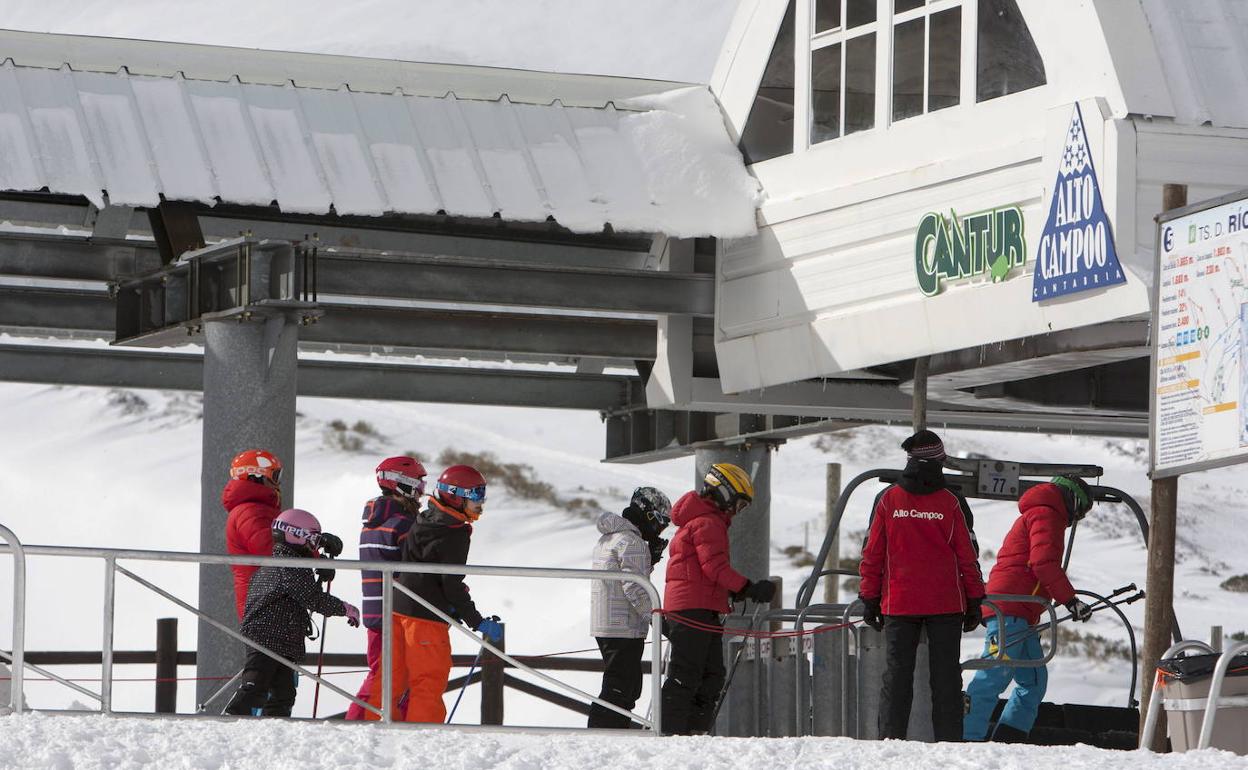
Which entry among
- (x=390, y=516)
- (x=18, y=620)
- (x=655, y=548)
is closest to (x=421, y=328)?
(x=655, y=548)

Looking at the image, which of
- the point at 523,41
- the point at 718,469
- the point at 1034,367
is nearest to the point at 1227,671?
the point at 718,469

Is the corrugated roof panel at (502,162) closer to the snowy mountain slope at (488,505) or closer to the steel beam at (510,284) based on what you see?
the steel beam at (510,284)

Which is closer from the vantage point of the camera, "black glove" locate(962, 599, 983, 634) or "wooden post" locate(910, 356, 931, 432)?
"black glove" locate(962, 599, 983, 634)

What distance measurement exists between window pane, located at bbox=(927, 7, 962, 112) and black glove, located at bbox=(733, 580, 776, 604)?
15.6 ft

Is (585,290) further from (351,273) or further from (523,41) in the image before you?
(523,41)

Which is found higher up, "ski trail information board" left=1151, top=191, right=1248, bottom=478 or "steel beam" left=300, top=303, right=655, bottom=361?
"steel beam" left=300, top=303, right=655, bottom=361

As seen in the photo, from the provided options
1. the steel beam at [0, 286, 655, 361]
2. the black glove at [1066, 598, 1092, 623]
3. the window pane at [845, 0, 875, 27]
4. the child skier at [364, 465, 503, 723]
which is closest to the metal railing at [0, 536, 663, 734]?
the child skier at [364, 465, 503, 723]

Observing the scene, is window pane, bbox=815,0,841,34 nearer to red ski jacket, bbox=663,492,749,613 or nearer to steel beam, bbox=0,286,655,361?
steel beam, bbox=0,286,655,361

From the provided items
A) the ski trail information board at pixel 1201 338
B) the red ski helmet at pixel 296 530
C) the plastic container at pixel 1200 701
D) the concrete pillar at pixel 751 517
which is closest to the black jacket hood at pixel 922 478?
the ski trail information board at pixel 1201 338

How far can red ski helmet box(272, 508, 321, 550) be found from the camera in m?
12.3

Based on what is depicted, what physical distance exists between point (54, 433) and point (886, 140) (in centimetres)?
6904

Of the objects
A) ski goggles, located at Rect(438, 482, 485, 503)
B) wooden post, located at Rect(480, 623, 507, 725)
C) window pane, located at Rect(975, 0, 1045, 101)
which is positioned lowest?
wooden post, located at Rect(480, 623, 507, 725)

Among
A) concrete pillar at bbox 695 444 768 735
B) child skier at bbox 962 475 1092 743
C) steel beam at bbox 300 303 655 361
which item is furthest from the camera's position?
concrete pillar at bbox 695 444 768 735

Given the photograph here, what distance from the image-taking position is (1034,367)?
1678cm
